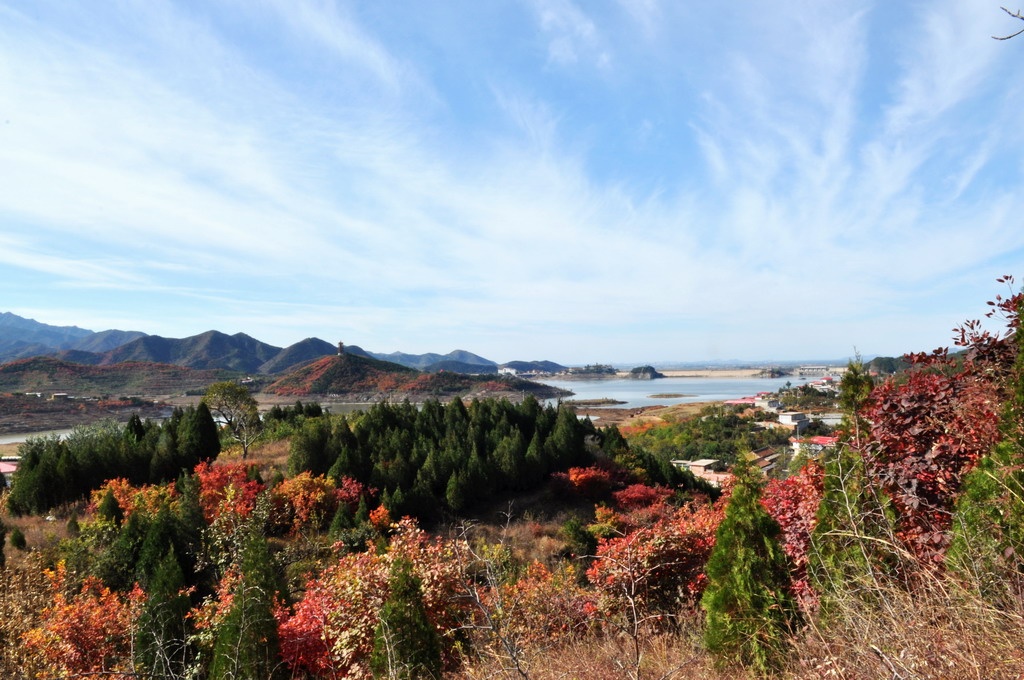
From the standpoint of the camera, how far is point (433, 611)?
7.87m

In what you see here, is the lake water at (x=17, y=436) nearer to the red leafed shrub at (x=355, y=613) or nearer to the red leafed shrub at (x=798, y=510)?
the red leafed shrub at (x=355, y=613)

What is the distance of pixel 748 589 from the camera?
5.71 metres

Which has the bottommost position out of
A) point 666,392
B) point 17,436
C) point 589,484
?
point 17,436

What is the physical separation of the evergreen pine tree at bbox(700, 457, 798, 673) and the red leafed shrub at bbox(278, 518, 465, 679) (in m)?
3.19

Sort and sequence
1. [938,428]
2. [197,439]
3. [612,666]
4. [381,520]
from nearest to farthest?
[612,666]
[938,428]
[381,520]
[197,439]

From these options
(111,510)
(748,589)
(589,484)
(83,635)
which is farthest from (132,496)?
(748,589)

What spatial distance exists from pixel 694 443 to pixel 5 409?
207 feet

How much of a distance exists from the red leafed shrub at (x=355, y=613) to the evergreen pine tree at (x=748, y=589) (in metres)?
3.19

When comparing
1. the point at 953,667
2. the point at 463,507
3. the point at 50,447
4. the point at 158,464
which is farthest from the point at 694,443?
the point at 953,667

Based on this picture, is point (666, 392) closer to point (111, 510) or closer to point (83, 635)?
point (111, 510)

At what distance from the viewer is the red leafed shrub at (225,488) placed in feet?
43.9

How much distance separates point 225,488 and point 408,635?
9227 millimetres

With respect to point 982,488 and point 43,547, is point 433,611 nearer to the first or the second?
point 982,488

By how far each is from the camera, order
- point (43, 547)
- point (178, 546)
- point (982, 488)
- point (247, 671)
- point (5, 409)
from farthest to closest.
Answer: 1. point (5, 409)
2. point (43, 547)
3. point (178, 546)
4. point (247, 671)
5. point (982, 488)
